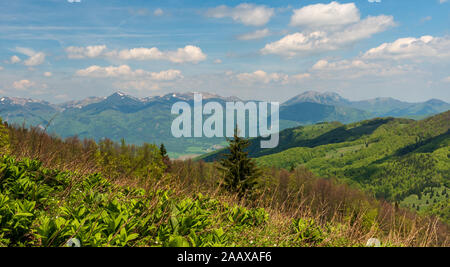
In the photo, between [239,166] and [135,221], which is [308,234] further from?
[239,166]

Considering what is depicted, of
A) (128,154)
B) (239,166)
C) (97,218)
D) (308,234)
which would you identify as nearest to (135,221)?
(97,218)

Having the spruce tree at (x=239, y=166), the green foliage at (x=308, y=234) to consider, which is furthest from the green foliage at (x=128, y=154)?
the green foliage at (x=308, y=234)

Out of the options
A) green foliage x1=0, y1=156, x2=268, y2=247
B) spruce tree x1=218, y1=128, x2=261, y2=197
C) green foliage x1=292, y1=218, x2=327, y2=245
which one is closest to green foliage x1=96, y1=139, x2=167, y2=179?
spruce tree x1=218, y1=128, x2=261, y2=197

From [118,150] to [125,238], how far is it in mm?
92813

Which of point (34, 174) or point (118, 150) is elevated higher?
point (34, 174)

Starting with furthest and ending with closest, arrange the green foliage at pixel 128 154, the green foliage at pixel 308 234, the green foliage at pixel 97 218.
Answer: the green foliage at pixel 128 154 → the green foliage at pixel 308 234 → the green foliage at pixel 97 218

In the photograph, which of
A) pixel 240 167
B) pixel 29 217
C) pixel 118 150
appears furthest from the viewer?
pixel 118 150

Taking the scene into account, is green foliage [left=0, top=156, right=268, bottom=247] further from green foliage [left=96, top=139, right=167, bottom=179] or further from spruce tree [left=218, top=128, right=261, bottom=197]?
green foliage [left=96, top=139, right=167, bottom=179]

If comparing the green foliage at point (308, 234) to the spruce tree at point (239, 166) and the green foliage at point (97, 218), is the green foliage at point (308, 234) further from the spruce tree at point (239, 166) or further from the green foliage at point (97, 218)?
the spruce tree at point (239, 166)
